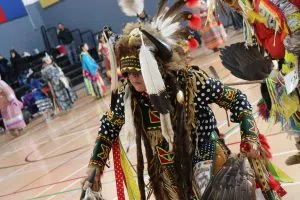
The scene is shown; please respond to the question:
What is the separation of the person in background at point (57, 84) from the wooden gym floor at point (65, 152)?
705 millimetres

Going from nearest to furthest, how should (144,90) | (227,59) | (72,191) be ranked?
(144,90) → (227,59) → (72,191)

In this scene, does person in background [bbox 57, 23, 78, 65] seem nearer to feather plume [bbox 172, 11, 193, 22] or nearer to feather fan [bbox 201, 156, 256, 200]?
feather plume [bbox 172, 11, 193, 22]

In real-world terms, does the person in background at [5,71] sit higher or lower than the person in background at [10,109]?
higher

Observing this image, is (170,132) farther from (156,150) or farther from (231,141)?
(231,141)

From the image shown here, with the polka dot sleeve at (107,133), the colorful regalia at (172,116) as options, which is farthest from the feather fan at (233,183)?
the polka dot sleeve at (107,133)

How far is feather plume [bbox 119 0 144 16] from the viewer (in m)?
2.78

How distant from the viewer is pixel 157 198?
9.41 ft

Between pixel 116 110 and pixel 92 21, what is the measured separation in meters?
17.7

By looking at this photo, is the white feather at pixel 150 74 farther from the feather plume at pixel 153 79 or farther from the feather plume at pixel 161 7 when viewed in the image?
the feather plume at pixel 161 7

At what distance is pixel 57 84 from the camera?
13.9m

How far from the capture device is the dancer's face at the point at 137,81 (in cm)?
266

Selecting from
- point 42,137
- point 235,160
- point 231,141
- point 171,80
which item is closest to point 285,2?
point 171,80

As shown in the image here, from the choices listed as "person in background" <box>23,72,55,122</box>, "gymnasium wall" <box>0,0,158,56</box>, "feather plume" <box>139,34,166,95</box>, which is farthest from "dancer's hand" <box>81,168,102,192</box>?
"gymnasium wall" <box>0,0,158,56</box>

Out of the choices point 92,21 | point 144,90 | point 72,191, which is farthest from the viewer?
point 92,21
